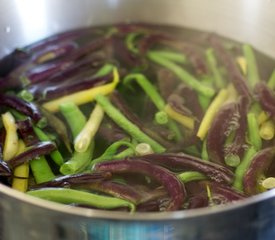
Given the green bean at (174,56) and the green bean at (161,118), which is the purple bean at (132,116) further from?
the green bean at (174,56)

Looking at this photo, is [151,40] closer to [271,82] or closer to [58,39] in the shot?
[58,39]

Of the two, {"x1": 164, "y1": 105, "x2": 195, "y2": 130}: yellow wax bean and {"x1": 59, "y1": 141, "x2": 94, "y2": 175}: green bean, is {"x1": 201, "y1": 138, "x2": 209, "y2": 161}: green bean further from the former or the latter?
{"x1": 59, "y1": 141, "x2": 94, "y2": 175}: green bean

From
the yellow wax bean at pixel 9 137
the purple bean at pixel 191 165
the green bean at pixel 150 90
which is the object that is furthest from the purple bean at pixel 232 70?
the yellow wax bean at pixel 9 137

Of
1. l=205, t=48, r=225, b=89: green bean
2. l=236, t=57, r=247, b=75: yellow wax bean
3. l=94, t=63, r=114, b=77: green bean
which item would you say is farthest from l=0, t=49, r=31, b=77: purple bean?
l=236, t=57, r=247, b=75: yellow wax bean

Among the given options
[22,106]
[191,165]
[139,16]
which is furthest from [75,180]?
[139,16]

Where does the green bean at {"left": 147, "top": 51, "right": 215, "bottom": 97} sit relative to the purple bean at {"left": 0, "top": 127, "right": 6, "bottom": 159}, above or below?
above

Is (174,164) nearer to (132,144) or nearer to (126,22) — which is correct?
(132,144)
